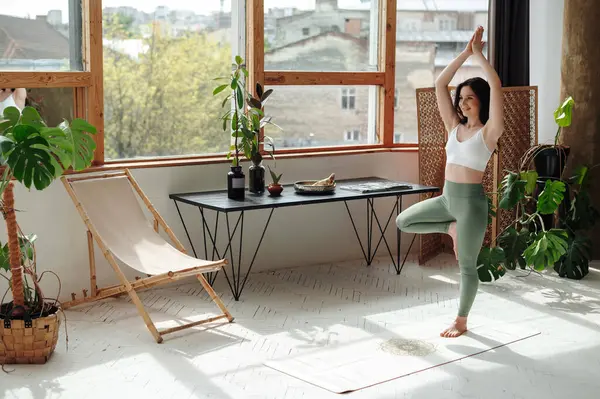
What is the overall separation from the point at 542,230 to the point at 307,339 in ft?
7.97

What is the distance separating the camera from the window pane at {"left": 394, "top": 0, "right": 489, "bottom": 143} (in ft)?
24.9

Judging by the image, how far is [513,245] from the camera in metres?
6.70

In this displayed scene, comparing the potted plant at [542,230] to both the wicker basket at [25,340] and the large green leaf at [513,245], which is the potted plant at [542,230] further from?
the wicker basket at [25,340]

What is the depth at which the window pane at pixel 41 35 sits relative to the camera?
5.72 m

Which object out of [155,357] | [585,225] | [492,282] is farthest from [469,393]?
[585,225]

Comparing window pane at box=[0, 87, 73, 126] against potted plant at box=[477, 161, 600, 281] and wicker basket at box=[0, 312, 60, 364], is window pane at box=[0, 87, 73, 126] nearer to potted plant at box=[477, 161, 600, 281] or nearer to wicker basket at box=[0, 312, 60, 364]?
wicker basket at box=[0, 312, 60, 364]

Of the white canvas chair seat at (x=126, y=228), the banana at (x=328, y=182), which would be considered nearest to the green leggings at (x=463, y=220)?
the banana at (x=328, y=182)

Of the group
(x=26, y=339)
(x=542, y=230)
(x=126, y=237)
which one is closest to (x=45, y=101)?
(x=126, y=237)

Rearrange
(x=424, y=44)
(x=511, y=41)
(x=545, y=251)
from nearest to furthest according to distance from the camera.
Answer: (x=545, y=251) < (x=511, y=41) < (x=424, y=44)

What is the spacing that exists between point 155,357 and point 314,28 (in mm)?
3272

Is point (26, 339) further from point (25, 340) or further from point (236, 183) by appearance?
point (236, 183)

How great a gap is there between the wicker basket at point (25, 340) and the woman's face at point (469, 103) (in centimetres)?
265

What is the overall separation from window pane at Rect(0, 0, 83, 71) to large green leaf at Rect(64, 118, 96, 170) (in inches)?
38.4

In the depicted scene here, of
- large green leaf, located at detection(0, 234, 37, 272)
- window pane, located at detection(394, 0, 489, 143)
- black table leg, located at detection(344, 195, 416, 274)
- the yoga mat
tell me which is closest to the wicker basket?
large green leaf, located at detection(0, 234, 37, 272)
